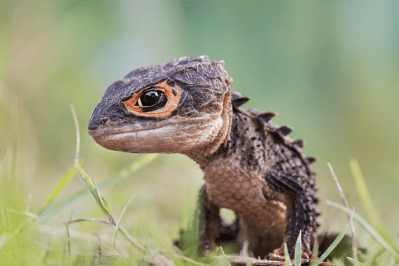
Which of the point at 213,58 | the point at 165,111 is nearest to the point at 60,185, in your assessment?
the point at 165,111

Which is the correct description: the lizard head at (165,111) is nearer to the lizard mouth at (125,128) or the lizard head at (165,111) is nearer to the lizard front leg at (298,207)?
the lizard mouth at (125,128)

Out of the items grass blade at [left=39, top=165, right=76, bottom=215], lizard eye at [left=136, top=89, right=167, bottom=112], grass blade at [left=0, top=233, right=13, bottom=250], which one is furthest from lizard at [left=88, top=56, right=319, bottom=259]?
grass blade at [left=0, top=233, right=13, bottom=250]

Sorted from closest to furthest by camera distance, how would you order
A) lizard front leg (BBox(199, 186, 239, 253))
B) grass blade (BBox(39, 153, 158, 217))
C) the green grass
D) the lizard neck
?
the green grass → the lizard neck → grass blade (BBox(39, 153, 158, 217)) → lizard front leg (BBox(199, 186, 239, 253))

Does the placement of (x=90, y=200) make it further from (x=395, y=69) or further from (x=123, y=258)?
(x=395, y=69)

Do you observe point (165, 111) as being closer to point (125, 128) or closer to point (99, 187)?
point (125, 128)

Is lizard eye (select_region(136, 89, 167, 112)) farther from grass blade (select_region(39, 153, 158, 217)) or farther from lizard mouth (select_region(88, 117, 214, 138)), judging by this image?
grass blade (select_region(39, 153, 158, 217))

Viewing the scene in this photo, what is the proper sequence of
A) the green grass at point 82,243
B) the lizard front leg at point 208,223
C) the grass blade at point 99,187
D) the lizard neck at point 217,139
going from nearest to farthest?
1. the green grass at point 82,243
2. the lizard neck at point 217,139
3. the grass blade at point 99,187
4. the lizard front leg at point 208,223

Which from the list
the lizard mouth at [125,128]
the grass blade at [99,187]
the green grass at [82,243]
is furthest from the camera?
the grass blade at [99,187]

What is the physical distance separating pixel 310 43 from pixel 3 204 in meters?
11.4

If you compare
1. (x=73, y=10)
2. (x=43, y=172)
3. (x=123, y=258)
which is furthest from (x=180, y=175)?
(x=73, y=10)

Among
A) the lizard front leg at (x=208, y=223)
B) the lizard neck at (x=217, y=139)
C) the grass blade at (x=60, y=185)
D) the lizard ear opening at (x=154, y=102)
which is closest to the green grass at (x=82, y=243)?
the grass blade at (x=60, y=185)

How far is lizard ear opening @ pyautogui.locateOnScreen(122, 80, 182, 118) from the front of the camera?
7.30ft

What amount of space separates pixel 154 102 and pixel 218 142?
0.60m

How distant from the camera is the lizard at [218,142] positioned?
7.30 feet
